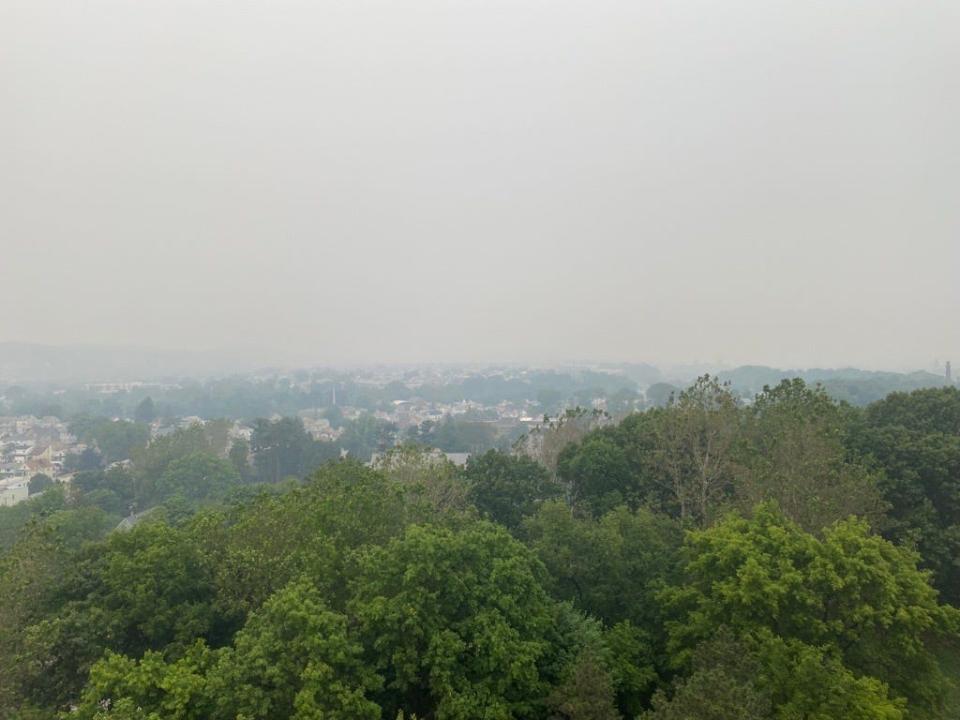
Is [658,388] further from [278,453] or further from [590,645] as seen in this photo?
[590,645]

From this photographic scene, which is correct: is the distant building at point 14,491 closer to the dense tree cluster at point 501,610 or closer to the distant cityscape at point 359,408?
the distant cityscape at point 359,408

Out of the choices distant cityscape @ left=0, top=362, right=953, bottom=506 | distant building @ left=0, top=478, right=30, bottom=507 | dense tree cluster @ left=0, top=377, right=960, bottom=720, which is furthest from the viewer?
distant cityscape @ left=0, top=362, right=953, bottom=506

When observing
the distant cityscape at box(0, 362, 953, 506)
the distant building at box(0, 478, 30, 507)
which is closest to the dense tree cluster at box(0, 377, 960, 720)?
the distant cityscape at box(0, 362, 953, 506)

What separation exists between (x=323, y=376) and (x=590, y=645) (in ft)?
564

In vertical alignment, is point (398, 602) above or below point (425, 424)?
above

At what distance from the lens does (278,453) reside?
43594mm

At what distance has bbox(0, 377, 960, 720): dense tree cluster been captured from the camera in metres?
7.35

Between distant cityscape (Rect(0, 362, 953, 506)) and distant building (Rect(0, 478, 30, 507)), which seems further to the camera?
distant cityscape (Rect(0, 362, 953, 506))

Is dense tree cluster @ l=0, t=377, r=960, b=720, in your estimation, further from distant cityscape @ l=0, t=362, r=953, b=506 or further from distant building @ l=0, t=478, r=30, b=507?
distant building @ l=0, t=478, r=30, b=507

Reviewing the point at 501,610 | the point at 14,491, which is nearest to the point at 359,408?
the point at 14,491

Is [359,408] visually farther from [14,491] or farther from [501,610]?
[501,610]

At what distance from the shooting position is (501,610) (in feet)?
28.8

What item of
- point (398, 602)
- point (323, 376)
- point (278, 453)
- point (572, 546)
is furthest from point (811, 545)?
point (323, 376)

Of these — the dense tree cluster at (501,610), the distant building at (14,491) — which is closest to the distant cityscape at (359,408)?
the distant building at (14,491)
